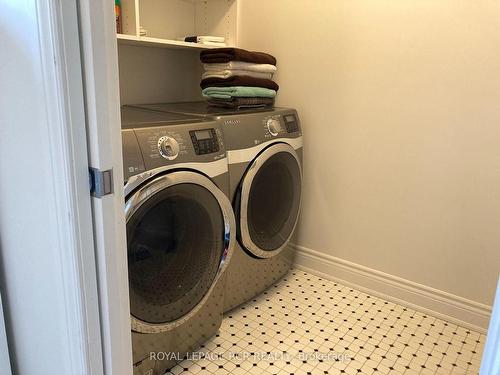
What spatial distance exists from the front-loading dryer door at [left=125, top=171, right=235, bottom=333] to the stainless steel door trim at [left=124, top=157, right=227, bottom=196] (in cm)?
2

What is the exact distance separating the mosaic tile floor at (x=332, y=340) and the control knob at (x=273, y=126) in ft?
2.85

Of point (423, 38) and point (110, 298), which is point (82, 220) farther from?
point (423, 38)

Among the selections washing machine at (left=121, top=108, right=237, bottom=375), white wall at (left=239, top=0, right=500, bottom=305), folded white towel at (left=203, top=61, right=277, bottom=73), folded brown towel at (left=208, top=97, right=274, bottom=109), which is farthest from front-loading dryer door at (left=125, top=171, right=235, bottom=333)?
white wall at (left=239, top=0, right=500, bottom=305)

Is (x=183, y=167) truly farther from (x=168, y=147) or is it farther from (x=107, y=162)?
(x=107, y=162)

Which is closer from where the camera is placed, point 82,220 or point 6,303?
point 82,220

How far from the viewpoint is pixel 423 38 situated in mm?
1792

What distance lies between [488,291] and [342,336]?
0.71 metres

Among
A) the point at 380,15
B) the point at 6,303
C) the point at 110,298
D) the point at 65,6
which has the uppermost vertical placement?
the point at 380,15

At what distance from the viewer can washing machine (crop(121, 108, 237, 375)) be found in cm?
128

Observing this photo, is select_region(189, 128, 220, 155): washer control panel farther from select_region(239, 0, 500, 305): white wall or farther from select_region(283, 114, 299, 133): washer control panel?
select_region(239, 0, 500, 305): white wall

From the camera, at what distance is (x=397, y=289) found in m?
2.10

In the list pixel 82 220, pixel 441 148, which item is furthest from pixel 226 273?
pixel 441 148

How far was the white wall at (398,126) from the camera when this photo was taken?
174 cm

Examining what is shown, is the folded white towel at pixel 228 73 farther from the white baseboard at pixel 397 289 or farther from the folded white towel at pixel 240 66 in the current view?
the white baseboard at pixel 397 289
